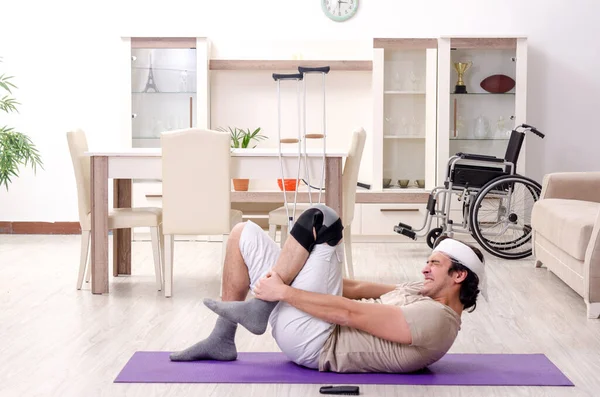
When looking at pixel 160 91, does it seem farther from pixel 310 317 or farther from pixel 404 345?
pixel 404 345

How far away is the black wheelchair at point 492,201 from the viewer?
5.94m

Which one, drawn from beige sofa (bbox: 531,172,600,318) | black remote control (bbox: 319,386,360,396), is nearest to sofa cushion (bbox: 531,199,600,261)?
beige sofa (bbox: 531,172,600,318)

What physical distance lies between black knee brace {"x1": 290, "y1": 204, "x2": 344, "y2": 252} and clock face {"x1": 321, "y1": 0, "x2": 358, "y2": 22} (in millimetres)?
4302

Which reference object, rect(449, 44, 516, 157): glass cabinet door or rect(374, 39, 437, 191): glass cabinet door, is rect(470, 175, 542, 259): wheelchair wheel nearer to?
rect(449, 44, 516, 157): glass cabinet door

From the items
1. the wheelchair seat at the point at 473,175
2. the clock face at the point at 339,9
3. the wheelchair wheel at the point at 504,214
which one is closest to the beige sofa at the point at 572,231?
the wheelchair wheel at the point at 504,214

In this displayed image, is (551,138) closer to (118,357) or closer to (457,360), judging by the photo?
(457,360)

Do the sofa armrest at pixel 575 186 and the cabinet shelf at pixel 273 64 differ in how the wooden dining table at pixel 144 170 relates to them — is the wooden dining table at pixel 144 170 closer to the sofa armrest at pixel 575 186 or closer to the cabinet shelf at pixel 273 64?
the sofa armrest at pixel 575 186

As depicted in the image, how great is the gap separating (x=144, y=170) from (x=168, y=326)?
1.06 meters

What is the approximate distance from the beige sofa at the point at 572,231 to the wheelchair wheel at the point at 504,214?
0.34 meters

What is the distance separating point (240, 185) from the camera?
271 inches

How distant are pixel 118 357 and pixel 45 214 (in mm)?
4164

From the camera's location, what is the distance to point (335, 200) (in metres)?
4.75

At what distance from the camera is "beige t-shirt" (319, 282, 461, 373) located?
2.94 m

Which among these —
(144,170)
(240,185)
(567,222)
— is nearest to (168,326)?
(144,170)
